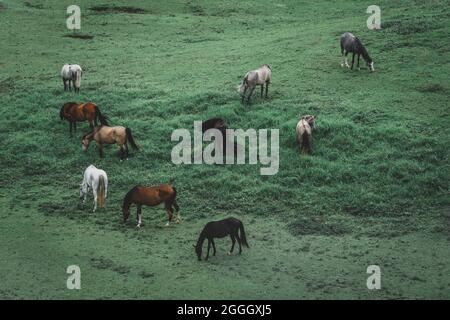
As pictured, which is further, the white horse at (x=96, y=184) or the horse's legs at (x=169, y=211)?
the white horse at (x=96, y=184)

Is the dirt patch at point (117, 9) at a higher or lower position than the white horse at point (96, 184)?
higher

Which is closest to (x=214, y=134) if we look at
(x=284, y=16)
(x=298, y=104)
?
(x=298, y=104)

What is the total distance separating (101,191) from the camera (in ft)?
59.5

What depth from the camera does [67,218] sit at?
58.3 ft

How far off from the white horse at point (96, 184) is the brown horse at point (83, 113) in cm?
421

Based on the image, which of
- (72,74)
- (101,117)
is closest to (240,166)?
(101,117)

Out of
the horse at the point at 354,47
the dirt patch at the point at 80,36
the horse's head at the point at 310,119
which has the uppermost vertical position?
the dirt patch at the point at 80,36

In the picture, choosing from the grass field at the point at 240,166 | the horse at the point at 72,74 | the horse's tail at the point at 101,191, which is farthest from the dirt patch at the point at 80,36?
the horse's tail at the point at 101,191

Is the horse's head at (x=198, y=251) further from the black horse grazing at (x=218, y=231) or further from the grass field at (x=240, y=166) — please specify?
the grass field at (x=240, y=166)

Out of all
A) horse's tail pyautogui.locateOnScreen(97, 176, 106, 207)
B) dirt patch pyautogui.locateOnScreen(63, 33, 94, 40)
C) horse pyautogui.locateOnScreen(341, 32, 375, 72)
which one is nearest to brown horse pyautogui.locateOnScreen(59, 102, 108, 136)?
horse's tail pyautogui.locateOnScreen(97, 176, 106, 207)

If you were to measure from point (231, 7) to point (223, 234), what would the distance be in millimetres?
25672

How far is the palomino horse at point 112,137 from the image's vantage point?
66.9 ft

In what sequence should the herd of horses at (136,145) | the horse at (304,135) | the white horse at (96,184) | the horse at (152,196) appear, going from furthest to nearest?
the horse at (304,135) < the white horse at (96,184) < the horse at (152,196) < the herd of horses at (136,145)

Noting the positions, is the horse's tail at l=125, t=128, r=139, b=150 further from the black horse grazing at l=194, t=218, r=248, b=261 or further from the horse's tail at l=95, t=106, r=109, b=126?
the black horse grazing at l=194, t=218, r=248, b=261
